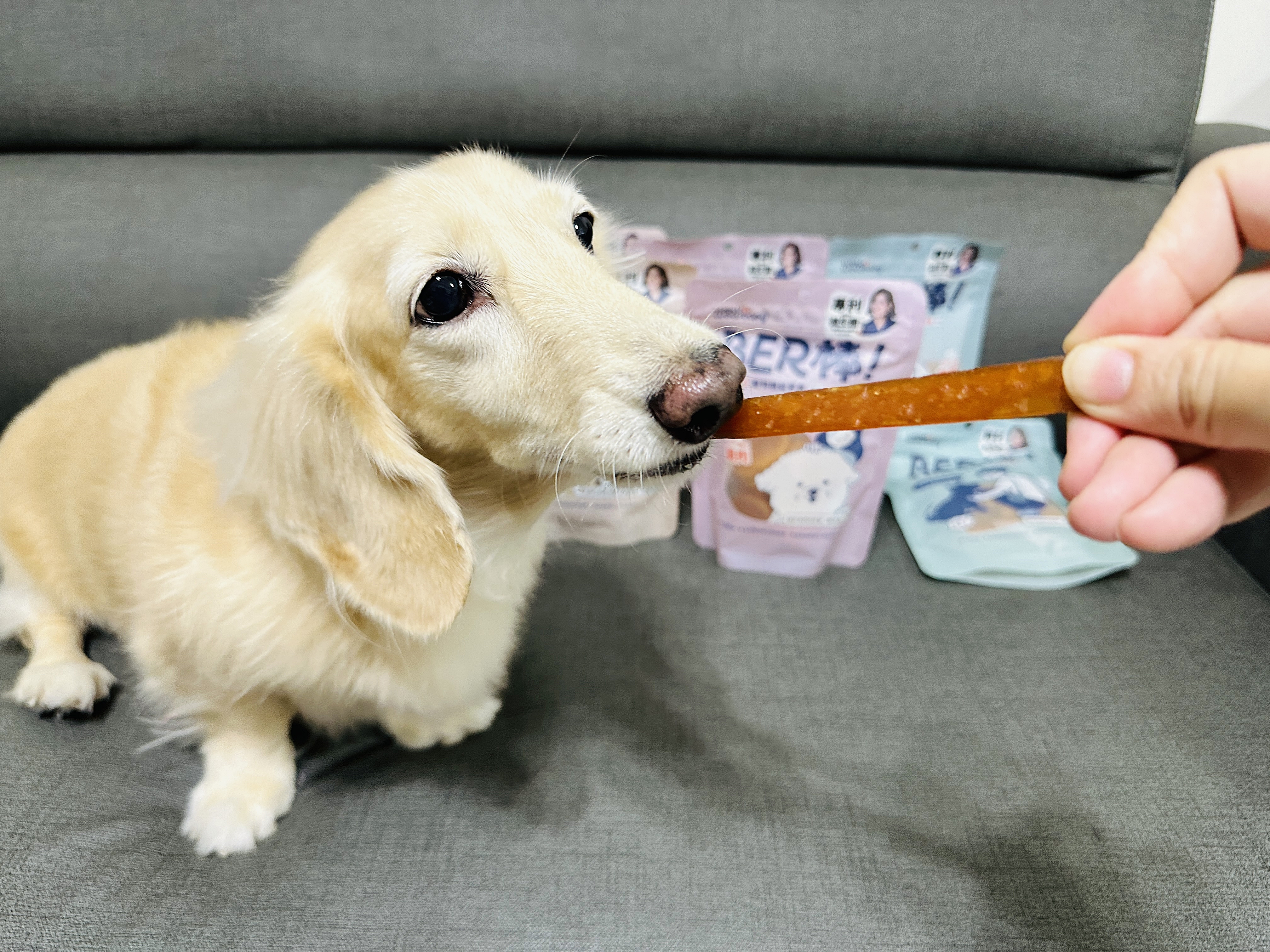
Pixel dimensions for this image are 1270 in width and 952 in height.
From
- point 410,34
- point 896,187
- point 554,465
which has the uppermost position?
point 410,34

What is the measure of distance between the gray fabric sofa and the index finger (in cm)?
52

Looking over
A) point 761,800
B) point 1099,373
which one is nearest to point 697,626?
point 761,800

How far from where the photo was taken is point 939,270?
3.94 ft

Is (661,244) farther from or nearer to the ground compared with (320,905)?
farther from the ground

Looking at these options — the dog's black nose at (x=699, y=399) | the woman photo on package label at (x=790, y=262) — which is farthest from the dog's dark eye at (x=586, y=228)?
the woman photo on package label at (x=790, y=262)

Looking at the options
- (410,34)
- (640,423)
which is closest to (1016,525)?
(640,423)

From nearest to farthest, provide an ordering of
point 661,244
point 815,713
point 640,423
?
point 640,423, point 815,713, point 661,244

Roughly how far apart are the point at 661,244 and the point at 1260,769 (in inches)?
43.1

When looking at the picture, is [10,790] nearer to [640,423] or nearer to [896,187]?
[640,423]

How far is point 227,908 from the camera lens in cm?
71

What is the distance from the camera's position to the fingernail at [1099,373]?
0.58 meters

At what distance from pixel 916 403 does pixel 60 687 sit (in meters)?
1.10

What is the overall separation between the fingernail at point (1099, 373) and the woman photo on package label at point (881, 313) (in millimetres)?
505

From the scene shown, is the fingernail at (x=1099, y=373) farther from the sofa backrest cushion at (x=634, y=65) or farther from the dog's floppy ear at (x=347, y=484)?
the sofa backrest cushion at (x=634, y=65)
